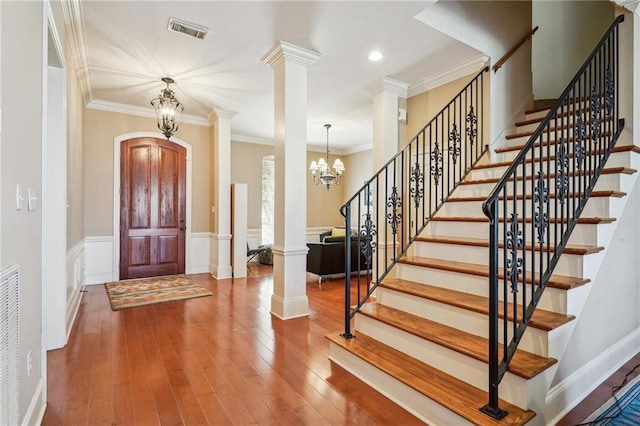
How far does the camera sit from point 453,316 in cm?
222

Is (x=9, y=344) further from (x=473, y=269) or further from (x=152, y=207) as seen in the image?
(x=152, y=207)

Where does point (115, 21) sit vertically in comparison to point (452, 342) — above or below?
above

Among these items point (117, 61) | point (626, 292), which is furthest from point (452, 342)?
point (117, 61)

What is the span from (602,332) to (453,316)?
0.97 meters

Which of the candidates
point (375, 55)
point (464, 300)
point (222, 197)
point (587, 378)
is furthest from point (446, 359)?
point (222, 197)

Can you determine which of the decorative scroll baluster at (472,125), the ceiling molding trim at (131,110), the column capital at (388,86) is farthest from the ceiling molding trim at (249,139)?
the decorative scroll baluster at (472,125)

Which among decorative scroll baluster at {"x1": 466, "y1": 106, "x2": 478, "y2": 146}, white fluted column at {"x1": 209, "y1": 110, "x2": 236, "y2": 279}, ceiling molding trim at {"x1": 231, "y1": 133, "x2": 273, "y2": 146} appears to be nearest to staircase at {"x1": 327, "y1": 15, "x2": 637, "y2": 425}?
decorative scroll baluster at {"x1": 466, "y1": 106, "x2": 478, "y2": 146}

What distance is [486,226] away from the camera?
2.82 m

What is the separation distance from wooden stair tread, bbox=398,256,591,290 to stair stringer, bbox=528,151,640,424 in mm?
148

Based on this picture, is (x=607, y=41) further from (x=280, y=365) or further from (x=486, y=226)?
(x=280, y=365)

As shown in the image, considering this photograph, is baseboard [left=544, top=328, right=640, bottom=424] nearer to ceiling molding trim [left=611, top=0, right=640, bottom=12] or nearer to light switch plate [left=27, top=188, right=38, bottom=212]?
ceiling molding trim [left=611, top=0, right=640, bottom=12]

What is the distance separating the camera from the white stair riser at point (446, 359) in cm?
168

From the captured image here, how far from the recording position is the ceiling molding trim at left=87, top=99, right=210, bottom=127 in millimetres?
5320

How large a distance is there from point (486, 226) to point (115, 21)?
3924 mm
